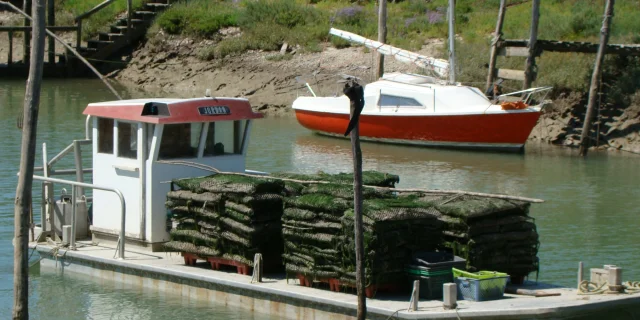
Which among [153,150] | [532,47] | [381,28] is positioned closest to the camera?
[153,150]

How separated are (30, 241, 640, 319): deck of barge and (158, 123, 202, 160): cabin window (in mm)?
1374

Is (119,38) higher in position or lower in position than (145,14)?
lower

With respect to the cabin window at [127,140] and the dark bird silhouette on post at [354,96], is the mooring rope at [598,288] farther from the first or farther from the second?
the cabin window at [127,140]

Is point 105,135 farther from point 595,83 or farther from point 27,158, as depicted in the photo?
point 595,83

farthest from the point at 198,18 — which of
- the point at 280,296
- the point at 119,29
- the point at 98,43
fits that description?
the point at 280,296

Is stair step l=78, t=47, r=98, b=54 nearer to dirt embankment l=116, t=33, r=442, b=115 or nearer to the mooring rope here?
dirt embankment l=116, t=33, r=442, b=115

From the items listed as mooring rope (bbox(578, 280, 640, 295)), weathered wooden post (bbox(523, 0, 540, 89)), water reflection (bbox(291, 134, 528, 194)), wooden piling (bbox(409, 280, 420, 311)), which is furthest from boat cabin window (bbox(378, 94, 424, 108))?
wooden piling (bbox(409, 280, 420, 311))

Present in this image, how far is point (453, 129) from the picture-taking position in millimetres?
31297

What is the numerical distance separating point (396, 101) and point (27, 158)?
22.2 m

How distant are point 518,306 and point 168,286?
4726mm

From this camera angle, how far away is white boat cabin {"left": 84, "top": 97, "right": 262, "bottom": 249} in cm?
1473

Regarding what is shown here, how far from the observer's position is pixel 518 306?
11.8 meters

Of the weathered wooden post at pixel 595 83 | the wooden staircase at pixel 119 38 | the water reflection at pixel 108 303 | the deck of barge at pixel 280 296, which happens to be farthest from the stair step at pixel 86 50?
the water reflection at pixel 108 303

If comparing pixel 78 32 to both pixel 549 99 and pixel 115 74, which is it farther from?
pixel 549 99
